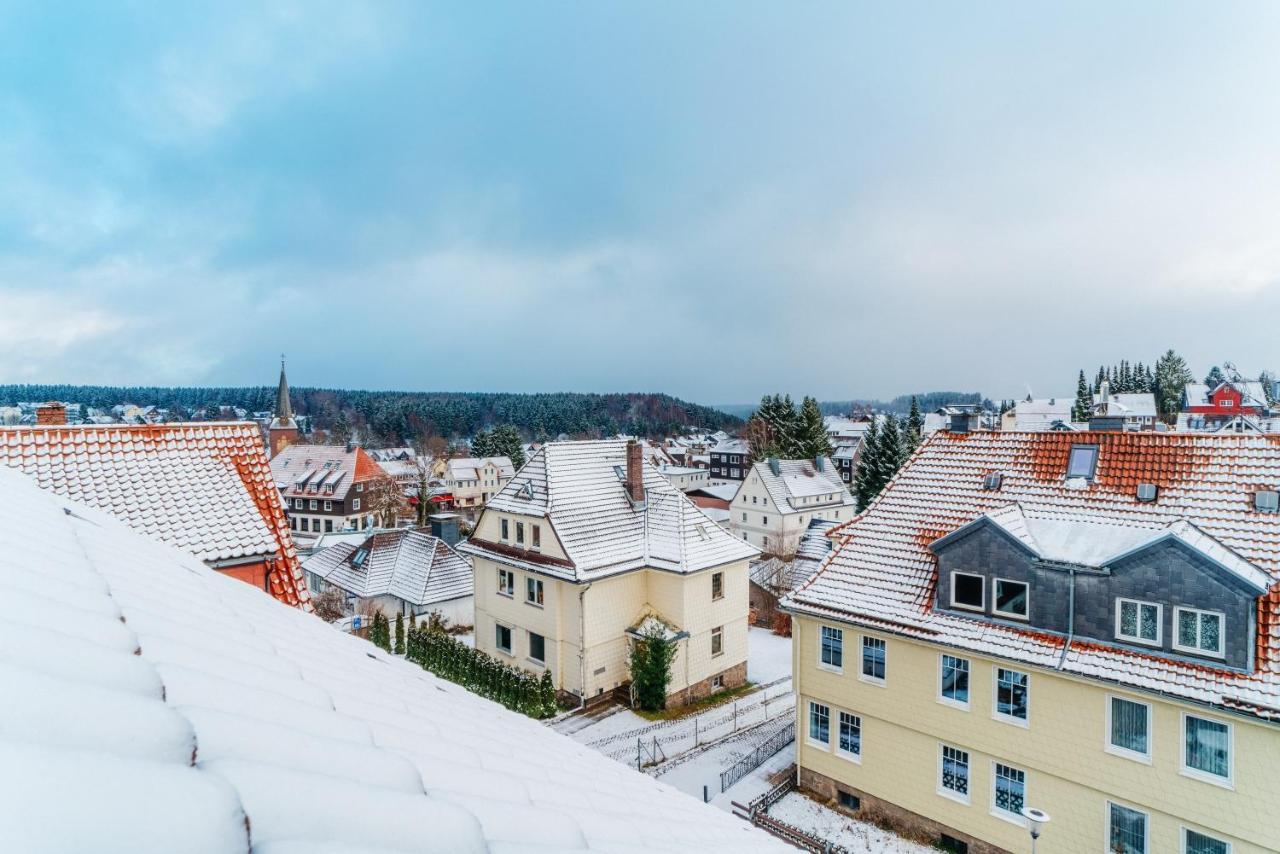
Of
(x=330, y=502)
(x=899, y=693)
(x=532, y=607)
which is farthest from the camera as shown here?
(x=330, y=502)

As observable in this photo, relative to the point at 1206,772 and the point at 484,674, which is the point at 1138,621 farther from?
the point at 484,674

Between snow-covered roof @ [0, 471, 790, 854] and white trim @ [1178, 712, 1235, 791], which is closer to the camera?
snow-covered roof @ [0, 471, 790, 854]

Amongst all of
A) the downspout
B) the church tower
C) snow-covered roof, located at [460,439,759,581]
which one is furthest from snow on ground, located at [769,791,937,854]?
the church tower

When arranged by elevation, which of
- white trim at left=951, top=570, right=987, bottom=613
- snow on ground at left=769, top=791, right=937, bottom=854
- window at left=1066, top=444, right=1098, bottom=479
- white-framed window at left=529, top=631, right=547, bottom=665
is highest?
window at left=1066, top=444, right=1098, bottom=479

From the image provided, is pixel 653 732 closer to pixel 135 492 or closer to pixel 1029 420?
pixel 135 492

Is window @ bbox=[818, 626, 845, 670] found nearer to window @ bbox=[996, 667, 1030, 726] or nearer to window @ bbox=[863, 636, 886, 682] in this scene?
window @ bbox=[863, 636, 886, 682]

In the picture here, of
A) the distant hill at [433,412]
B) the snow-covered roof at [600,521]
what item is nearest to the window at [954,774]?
the snow-covered roof at [600,521]

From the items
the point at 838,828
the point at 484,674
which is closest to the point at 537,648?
the point at 484,674

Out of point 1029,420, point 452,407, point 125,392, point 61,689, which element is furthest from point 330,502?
point 125,392
